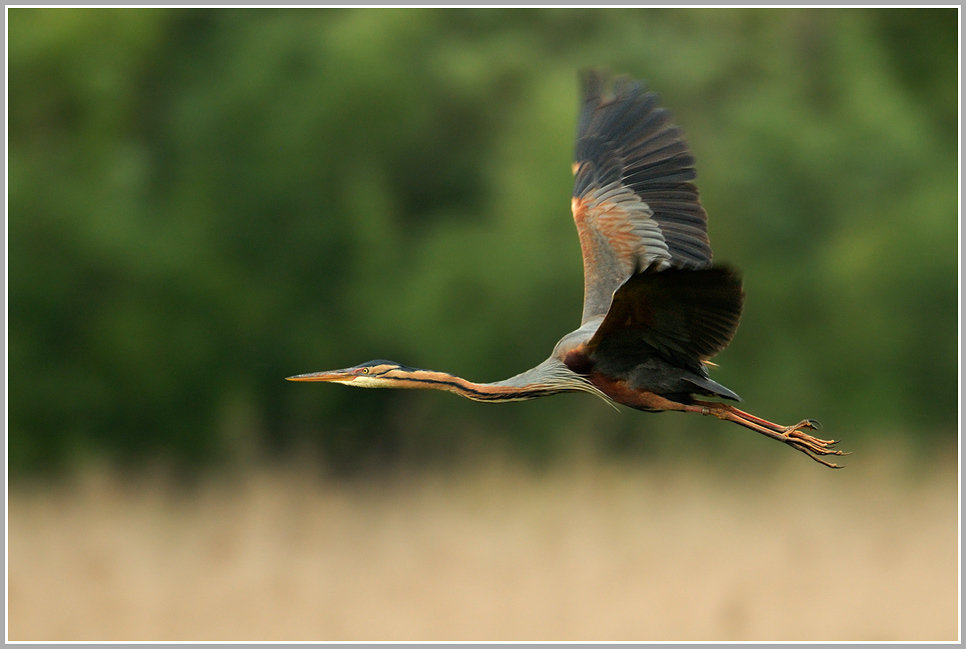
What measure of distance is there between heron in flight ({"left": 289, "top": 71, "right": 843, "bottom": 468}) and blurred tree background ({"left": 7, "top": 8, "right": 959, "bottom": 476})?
6822mm

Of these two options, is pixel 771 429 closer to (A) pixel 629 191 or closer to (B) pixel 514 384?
(B) pixel 514 384

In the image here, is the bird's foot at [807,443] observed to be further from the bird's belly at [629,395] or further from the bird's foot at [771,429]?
the bird's belly at [629,395]

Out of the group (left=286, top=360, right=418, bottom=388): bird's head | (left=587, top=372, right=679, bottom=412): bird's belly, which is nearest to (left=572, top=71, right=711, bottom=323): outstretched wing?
(left=587, top=372, right=679, bottom=412): bird's belly

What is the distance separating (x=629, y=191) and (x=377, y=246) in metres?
8.22

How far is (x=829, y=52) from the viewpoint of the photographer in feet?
51.5

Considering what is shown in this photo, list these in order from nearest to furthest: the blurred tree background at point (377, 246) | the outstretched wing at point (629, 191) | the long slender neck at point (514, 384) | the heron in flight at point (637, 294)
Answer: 1. the heron in flight at point (637, 294)
2. the long slender neck at point (514, 384)
3. the outstretched wing at point (629, 191)
4. the blurred tree background at point (377, 246)

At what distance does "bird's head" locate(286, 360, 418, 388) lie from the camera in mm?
4094

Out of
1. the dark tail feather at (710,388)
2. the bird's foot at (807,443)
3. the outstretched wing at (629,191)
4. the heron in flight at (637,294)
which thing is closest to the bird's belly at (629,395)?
the heron in flight at (637,294)

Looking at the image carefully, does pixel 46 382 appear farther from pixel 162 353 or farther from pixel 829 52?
pixel 829 52

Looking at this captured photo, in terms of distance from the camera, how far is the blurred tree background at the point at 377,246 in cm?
1251

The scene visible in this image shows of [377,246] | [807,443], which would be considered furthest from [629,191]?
[377,246]

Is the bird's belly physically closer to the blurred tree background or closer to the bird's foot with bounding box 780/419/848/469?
→ the bird's foot with bounding box 780/419/848/469

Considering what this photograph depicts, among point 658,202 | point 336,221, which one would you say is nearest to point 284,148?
point 336,221

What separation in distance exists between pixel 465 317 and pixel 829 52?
6.48 metres
